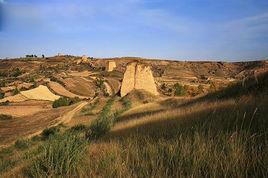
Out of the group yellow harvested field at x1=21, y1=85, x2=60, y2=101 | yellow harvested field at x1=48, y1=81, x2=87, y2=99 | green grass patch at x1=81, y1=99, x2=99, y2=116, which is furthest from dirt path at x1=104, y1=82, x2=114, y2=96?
green grass patch at x1=81, y1=99, x2=99, y2=116

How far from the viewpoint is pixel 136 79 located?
52.3 metres

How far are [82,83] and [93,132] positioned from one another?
70429mm

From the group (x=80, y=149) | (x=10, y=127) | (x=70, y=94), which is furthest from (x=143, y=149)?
(x=70, y=94)

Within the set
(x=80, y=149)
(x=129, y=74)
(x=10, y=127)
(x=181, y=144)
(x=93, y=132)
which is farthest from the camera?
(x=129, y=74)

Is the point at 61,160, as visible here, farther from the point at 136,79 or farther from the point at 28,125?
the point at 136,79

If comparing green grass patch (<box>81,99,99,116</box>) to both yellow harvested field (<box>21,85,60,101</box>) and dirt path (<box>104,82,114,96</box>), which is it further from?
dirt path (<box>104,82,114,96</box>)

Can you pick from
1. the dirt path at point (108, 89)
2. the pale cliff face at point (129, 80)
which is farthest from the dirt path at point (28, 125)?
the dirt path at point (108, 89)

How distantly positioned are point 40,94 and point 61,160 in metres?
66.7

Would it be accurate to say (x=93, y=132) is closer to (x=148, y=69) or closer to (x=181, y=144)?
(x=181, y=144)

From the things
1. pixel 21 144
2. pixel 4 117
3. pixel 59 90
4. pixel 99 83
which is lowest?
pixel 59 90

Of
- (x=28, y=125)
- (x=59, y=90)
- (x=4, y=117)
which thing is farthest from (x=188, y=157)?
(x=59, y=90)

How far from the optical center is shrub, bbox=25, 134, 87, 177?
20.0 feet

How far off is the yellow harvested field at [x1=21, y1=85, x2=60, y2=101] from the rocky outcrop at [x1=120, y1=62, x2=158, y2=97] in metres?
21.8

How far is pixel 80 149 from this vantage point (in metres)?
Answer: 6.81
